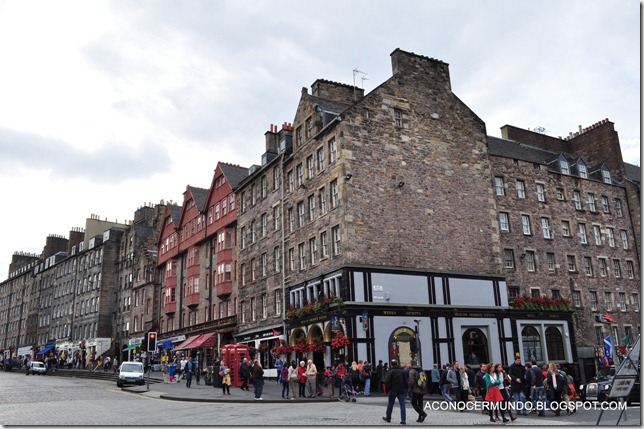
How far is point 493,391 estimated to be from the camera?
52.7 ft

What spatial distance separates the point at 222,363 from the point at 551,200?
2688 centimetres

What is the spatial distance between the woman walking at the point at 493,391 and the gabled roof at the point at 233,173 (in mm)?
32402

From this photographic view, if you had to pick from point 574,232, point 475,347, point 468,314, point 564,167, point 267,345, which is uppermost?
point 564,167

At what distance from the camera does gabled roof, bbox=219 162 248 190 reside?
47250 millimetres

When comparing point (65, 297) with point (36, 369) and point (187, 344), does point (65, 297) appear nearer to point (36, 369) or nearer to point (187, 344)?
point (36, 369)

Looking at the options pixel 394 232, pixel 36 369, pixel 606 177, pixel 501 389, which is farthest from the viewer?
pixel 36 369

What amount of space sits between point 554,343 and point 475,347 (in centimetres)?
718

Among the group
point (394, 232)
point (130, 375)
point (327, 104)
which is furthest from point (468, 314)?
point (130, 375)

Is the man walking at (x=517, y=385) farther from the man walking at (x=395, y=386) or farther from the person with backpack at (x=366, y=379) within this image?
the person with backpack at (x=366, y=379)

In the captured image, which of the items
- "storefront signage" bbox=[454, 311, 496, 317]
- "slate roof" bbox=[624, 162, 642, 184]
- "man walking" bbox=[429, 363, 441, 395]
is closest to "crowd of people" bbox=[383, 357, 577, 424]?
"man walking" bbox=[429, 363, 441, 395]

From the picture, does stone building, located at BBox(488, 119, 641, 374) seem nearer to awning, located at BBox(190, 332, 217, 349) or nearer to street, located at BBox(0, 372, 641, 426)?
street, located at BBox(0, 372, 641, 426)

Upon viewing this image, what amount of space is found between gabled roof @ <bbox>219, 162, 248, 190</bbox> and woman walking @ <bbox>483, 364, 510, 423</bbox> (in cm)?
3240

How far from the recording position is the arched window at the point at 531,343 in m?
34.2

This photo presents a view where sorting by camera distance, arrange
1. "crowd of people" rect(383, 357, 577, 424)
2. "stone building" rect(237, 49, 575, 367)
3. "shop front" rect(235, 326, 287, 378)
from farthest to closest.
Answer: "shop front" rect(235, 326, 287, 378) → "stone building" rect(237, 49, 575, 367) → "crowd of people" rect(383, 357, 577, 424)
